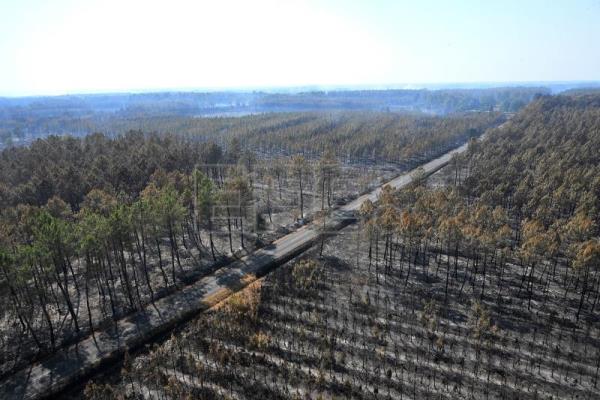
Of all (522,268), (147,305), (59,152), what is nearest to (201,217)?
(147,305)

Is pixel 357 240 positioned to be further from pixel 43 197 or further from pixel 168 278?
pixel 43 197

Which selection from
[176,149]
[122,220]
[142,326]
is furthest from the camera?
[176,149]

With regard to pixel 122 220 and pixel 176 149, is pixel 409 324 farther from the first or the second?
pixel 176 149

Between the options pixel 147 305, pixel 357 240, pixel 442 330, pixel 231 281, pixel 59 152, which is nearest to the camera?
pixel 442 330

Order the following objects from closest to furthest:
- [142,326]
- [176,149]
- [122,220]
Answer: [142,326]
[122,220]
[176,149]

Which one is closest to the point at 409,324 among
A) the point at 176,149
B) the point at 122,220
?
the point at 122,220

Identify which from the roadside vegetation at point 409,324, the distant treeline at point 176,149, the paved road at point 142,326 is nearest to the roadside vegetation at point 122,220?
the distant treeline at point 176,149

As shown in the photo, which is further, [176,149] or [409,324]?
[176,149]


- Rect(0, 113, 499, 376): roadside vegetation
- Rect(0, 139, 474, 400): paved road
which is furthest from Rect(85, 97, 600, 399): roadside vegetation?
Rect(0, 113, 499, 376): roadside vegetation
